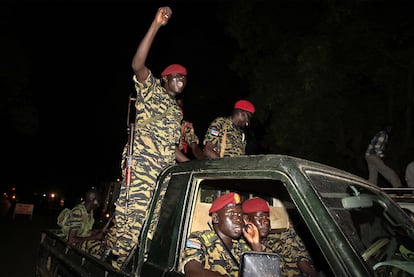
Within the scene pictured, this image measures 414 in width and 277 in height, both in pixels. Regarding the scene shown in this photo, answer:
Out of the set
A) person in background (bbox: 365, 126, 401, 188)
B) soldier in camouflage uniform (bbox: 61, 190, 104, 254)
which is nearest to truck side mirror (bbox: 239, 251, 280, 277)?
soldier in camouflage uniform (bbox: 61, 190, 104, 254)

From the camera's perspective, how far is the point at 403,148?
10.6 meters

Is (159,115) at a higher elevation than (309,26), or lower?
lower

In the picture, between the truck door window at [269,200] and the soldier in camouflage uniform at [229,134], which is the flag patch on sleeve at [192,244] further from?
the soldier in camouflage uniform at [229,134]

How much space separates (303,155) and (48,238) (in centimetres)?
854

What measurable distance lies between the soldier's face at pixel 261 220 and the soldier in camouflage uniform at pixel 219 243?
50 cm

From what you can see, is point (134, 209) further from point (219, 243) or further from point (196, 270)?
point (196, 270)

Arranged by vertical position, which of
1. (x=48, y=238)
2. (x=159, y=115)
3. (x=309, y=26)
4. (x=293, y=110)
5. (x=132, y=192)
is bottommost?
(x=48, y=238)

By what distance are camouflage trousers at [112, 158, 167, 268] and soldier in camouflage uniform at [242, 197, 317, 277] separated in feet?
2.79

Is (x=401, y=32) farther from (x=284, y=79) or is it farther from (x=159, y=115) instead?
(x=159, y=115)

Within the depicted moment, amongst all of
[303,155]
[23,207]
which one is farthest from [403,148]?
[23,207]

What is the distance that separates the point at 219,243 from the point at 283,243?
1.48 metres

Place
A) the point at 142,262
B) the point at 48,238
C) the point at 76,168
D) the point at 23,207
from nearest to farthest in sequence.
A: the point at 142,262
the point at 48,238
the point at 23,207
the point at 76,168

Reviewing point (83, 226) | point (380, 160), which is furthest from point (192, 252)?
point (380, 160)

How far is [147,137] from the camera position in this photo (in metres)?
3.21
